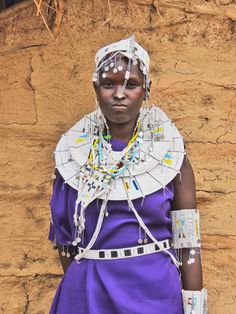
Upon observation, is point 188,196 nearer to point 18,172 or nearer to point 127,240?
point 127,240

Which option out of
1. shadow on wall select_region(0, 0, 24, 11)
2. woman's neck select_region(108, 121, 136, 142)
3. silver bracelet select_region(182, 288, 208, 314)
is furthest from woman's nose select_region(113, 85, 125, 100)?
→ shadow on wall select_region(0, 0, 24, 11)

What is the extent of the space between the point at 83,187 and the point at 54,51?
4.19ft

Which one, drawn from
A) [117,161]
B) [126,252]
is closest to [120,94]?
[117,161]

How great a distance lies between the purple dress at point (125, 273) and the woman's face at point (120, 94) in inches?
5.4

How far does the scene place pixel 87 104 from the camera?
3.67 metres

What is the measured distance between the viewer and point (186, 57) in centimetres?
361

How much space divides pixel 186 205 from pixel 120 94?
48cm

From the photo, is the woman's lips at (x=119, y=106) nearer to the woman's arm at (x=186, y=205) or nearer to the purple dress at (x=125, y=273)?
the purple dress at (x=125, y=273)

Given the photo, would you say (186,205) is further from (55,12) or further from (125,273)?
(55,12)

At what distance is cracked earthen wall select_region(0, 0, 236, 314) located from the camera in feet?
11.7

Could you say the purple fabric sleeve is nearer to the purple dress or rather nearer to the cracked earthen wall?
the purple dress

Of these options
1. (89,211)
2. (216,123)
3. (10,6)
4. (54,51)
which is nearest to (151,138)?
(89,211)

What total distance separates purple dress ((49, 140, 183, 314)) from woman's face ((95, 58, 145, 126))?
5.4 inches

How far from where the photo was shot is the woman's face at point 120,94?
2.58 m
